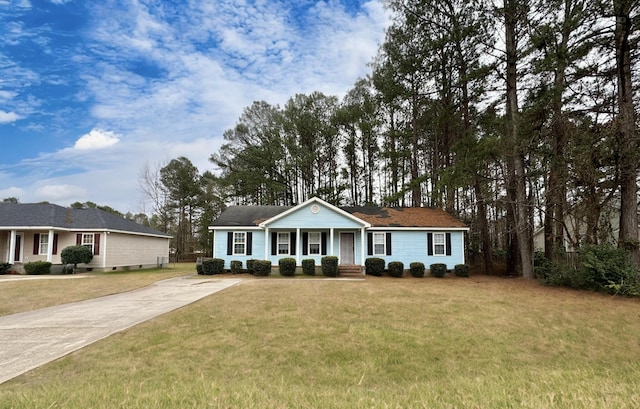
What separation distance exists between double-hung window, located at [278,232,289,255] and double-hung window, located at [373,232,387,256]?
16.2 ft

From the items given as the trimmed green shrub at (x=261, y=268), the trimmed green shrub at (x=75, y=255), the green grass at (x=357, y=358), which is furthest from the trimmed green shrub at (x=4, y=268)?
the green grass at (x=357, y=358)

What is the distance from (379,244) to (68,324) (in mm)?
14555

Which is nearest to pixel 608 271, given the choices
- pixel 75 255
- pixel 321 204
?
pixel 321 204

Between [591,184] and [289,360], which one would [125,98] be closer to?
[289,360]

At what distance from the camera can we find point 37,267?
18.5m

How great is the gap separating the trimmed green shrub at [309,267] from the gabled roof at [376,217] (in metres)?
2.87

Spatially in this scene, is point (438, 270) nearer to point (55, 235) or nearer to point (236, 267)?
point (236, 267)

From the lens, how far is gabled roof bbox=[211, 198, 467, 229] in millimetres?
18562

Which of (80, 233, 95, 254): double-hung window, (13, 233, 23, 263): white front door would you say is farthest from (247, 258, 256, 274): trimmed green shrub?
(13, 233, 23, 263): white front door

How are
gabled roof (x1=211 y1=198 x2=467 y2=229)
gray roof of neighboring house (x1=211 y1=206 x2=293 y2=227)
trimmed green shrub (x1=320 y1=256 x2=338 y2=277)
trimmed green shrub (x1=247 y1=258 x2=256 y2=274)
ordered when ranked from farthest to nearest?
gray roof of neighboring house (x1=211 y1=206 x2=293 y2=227) → gabled roof (x1=211 y1=198 x2=467 y2=229) → trimmed green shrub (x1=247 y1=258 x2=256 y2=274) → trimmed green shrub (x1=320 y1=256 x2=338 y2=277)

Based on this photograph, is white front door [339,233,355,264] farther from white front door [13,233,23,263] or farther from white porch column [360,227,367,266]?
white front door [13,233,23,263]

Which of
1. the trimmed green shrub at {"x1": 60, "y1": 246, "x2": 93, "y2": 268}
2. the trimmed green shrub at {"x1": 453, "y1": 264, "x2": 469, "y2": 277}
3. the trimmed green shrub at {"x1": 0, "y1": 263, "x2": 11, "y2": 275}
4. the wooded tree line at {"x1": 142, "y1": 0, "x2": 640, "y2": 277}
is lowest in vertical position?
the trimmed green shrub at {"x1": 453, "y1": 264, "x2": 469, "y2": 277}

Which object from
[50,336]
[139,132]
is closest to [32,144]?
[139,132]

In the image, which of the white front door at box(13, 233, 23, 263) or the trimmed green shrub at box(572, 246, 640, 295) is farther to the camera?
the white front door at box(13, 233, 23, 263)
